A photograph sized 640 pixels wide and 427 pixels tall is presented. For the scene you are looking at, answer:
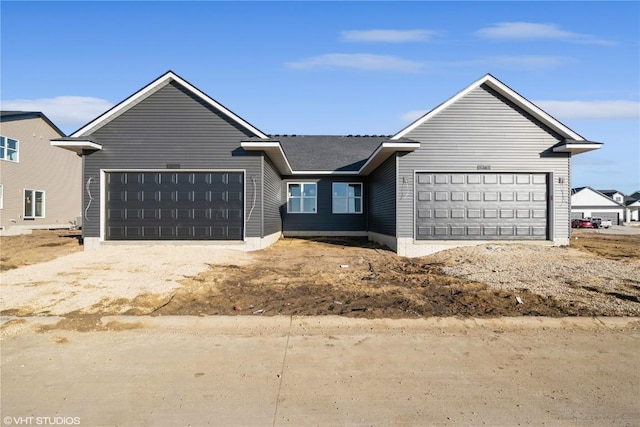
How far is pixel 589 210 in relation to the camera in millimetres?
56719

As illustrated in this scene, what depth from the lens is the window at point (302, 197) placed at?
2186cm

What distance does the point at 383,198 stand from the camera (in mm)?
17156

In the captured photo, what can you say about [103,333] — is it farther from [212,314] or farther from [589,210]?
[589,210]

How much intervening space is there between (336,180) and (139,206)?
1052 centimetres

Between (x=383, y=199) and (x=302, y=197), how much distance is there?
610 cm

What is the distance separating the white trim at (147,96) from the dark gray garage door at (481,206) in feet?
22.2

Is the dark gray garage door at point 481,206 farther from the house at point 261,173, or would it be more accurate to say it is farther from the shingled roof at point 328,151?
the shingled roof at point 328,151

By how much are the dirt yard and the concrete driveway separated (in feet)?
1.88

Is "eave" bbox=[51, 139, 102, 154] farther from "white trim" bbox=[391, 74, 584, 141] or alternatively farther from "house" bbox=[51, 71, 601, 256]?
"white trim" bbox=[391, 74, 584, 141]

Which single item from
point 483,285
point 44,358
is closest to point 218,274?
point 44,358

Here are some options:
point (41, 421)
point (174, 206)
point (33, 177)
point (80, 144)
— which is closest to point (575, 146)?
point (174, 206)

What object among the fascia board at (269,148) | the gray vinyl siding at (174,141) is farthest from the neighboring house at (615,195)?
the gray vinyl siding at (174,141)

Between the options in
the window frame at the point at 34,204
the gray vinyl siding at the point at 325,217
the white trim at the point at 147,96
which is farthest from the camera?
the window frame at the point at 34,204

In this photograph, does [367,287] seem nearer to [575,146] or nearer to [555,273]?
[555,273]
